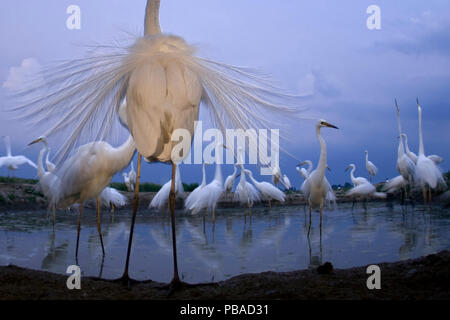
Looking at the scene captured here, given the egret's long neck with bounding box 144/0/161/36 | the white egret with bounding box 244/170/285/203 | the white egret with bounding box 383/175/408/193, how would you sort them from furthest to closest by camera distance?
1. the white egret with bounding box 383/175/408/193
2. the white egret with bounding box 244/170/285/203
3. the egret's long neck with bounding box 144/0/161/36

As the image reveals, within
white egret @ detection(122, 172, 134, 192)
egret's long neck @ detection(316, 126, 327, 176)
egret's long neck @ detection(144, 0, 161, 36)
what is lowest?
white egret @ detection(122, 172, 134, 192)

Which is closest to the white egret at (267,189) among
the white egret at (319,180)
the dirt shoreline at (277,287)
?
the white egret at (319,180)

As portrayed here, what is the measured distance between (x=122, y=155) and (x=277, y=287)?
165 inches

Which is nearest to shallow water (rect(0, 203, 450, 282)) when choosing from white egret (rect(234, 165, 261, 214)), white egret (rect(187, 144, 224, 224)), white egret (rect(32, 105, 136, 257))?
white egret (rect(187, 144, 224, 224))

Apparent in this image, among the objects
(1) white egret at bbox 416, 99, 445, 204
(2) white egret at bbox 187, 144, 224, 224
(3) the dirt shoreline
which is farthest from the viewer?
(1) white egret at bbox 416, 99, 445, 204

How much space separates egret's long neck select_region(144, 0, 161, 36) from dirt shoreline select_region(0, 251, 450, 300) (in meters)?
2.71

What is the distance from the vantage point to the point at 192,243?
8.19 m

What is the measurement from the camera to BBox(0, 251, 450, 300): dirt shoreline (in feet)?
10.8

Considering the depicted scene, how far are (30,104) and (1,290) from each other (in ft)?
5.65

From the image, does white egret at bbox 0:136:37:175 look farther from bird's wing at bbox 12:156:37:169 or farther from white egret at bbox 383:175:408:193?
white egret at bbox 383:175:408:193

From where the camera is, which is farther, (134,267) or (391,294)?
(134,267)
